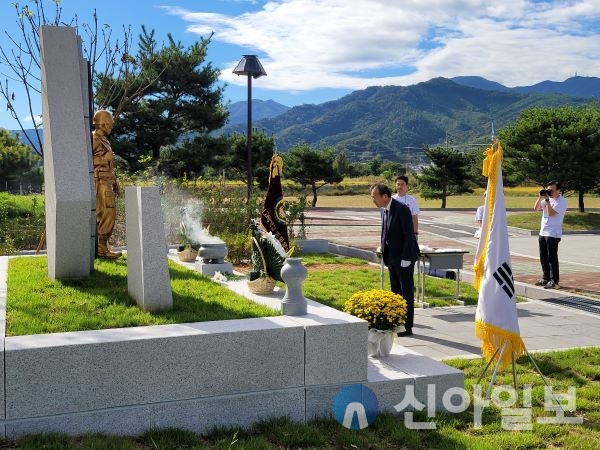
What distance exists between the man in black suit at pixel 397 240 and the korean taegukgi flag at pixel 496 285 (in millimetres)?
1640

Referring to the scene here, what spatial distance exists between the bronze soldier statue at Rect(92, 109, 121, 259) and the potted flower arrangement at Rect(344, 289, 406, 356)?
4.33 metres

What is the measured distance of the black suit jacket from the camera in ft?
23.1

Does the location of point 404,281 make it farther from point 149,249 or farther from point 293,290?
point 149,249

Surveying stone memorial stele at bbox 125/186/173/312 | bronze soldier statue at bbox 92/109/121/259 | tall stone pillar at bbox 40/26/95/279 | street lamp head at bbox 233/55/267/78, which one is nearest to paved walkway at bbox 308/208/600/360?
stone memorial stele at bbox 125/186/173/312

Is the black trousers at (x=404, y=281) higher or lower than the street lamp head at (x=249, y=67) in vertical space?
lower

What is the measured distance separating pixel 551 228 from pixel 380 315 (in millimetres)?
6608

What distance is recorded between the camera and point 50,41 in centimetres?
674

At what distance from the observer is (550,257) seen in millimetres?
11047

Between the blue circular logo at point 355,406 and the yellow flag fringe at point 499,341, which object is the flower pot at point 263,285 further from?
the yellow flag fringe at point 499,341

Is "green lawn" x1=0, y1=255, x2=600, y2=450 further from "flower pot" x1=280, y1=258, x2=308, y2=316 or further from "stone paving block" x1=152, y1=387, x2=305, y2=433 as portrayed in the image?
"flower pot" x1=280, y1=258, x2=308, y2=316

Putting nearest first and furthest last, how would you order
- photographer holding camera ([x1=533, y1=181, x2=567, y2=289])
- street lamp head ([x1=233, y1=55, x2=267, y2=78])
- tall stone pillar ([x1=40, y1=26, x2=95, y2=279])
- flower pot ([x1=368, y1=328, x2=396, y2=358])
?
flower pot ([x1=368, y1=328, x2=396, y2=358])
tall stone pillar ([x1=40, y1=26, x2=95, y2=279])
photographer holding camera ([x1=533, y1=181, x2=567, y2=289])
street lamp head ([x1=233, y1=55, x2=267, y2=78])

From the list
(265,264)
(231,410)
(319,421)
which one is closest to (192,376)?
(231,410)

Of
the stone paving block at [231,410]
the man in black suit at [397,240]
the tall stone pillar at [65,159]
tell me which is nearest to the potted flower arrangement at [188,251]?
the tall stone pillar at [65,159]

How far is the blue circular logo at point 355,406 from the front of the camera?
15.3 feet
